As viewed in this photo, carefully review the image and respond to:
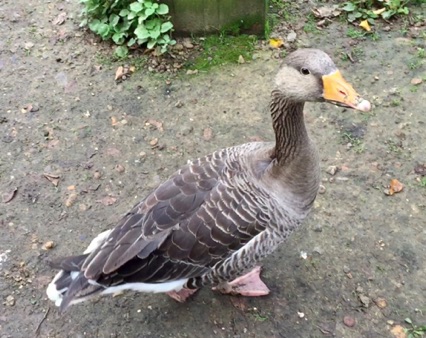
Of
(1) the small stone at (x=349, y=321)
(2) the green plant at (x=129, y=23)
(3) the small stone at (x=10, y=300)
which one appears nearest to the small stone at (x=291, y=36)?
(2) the green plant at (x=129, y=23)

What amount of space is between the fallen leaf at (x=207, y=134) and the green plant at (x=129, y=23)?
985 millimetres

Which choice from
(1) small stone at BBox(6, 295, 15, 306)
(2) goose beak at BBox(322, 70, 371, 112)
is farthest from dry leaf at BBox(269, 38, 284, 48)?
(1) small stone at BBox(6, 295, 15, 306)

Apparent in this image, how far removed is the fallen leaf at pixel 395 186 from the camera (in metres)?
3.90

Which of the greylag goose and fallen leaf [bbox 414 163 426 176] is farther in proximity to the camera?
fallen leaf [bbox 414 163 426 176]

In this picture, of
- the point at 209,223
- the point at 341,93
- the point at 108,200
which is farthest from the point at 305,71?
the point at 108,200

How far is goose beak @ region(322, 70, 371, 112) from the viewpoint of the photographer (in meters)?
→ 2.60

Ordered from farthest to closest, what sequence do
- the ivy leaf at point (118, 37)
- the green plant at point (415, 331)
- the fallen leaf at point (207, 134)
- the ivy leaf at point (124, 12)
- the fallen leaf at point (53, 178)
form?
the ivy leaf at point (118, 37) < the ivy leaf at point (124, 12) < the fallen leaf at point (207, 134) < the fallen leaf at point (53, 178) < the green plant at point (415, 331)

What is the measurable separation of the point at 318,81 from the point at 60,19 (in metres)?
3.66

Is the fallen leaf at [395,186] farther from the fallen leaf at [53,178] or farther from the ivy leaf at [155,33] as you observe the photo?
the fallen leaf at [53,178]

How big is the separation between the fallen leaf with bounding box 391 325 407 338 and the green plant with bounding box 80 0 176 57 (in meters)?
3.15

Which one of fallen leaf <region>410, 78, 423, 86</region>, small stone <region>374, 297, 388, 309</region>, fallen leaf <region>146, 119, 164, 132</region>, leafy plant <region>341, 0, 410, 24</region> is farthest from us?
leafy plant <region>341, 0, 410, 24</region>

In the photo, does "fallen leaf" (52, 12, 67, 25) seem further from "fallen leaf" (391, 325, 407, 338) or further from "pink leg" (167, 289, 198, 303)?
"fallen leaf" (391, 325, 407, 338)

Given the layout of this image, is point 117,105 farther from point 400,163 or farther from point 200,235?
point 400,163

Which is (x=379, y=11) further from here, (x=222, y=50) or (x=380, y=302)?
(x=380, y=302)
